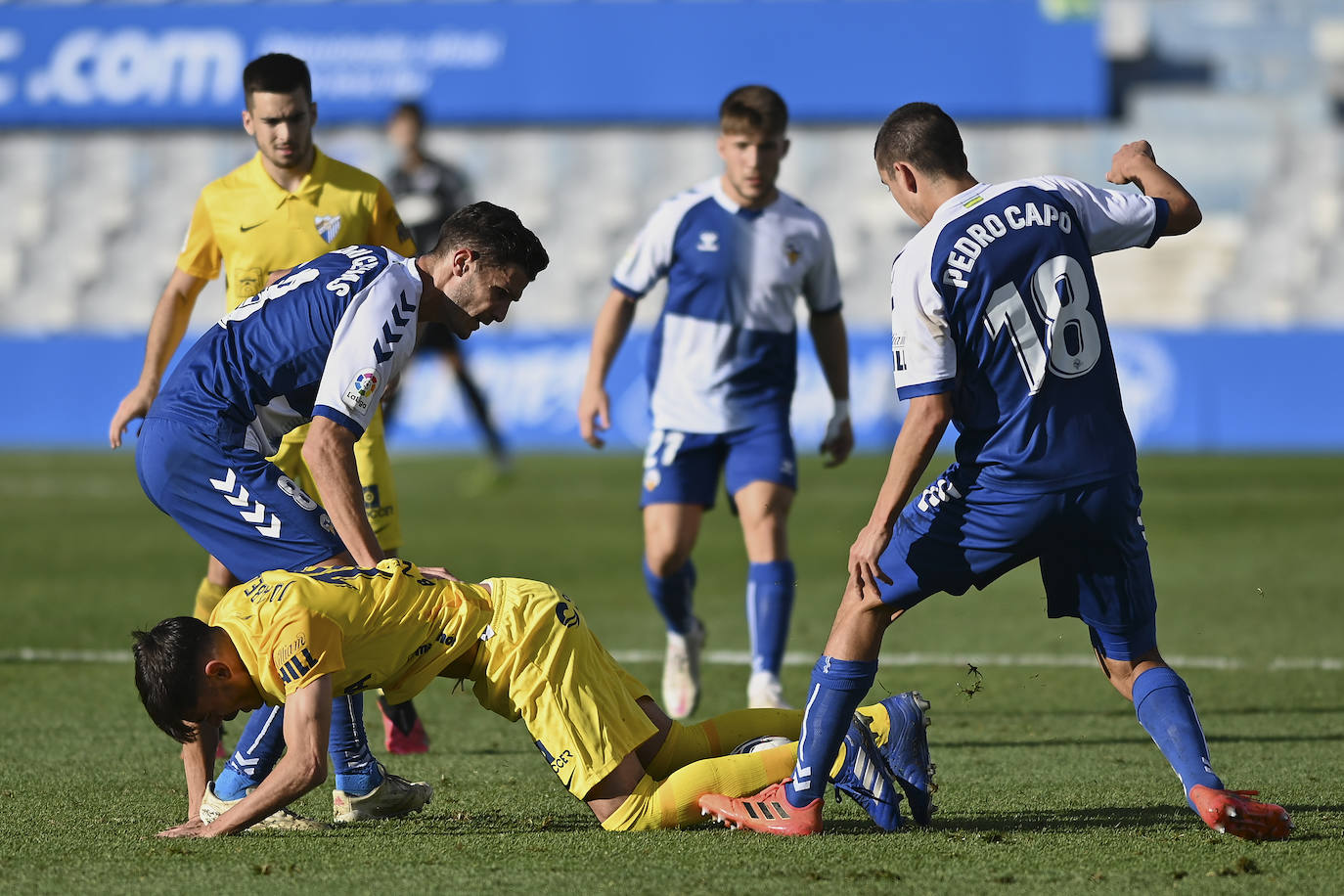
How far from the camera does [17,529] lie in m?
13.3

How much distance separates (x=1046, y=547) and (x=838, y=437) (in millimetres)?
2598

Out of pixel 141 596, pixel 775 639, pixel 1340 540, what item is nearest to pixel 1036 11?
pixel 1340 540

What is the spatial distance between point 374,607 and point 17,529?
10.0 m

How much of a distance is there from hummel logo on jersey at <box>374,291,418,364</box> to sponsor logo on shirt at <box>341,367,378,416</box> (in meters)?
0.05

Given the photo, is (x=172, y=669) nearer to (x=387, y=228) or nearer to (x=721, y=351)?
(x=387, y=228)

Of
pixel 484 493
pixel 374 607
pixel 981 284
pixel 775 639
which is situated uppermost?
pixel 981 284

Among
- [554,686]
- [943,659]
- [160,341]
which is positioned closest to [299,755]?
[554,686]

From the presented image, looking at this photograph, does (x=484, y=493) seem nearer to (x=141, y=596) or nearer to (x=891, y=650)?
(x=141, y=596)

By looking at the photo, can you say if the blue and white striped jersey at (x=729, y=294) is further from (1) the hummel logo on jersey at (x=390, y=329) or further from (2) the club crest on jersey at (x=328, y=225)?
(1) the hummel logo on jersey at (x=390, y=329)

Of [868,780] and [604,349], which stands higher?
[604,349]

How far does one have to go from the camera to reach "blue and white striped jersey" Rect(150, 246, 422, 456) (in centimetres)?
443

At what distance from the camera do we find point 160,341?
581 centimetres

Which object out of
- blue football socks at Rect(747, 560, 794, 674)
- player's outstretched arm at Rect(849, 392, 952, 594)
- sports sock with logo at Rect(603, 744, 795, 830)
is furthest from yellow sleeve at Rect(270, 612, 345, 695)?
blue football socks at Rect(747, 560, 794, 674)

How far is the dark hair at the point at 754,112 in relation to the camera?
6539 mm
